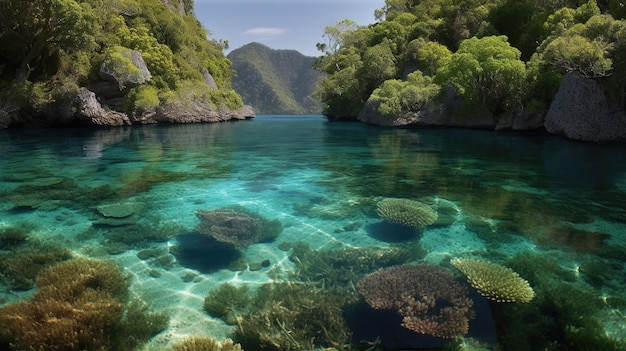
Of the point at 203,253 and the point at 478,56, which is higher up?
the point at 478,56

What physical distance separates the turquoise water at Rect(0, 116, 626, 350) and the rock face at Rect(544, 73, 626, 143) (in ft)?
28.3

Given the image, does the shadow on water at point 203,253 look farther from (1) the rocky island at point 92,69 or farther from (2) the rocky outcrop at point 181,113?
(2) the rocky outcrop at point 181,113

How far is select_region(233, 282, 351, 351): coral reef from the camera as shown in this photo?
4539 mm

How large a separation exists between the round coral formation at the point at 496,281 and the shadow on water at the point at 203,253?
4.02m

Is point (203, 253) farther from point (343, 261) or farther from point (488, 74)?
point (488, 74)

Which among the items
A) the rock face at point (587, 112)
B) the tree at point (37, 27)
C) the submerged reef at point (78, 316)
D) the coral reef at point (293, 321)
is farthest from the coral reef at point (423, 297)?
the tree at point (37, 27)

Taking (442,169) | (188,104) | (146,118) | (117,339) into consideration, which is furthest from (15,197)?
(188,104)

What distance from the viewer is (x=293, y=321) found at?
16.2 ft

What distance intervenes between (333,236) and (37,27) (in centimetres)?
3765

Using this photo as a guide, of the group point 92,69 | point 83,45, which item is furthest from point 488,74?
point 92,69

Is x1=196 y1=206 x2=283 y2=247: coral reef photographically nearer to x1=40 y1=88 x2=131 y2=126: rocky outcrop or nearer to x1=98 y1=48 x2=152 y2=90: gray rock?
x1=40 y1=88 x2=131 y2=126: rocky outcrop

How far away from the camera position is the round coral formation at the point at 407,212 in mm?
8514

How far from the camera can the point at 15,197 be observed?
10383 mm

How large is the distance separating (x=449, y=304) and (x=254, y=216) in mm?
5038
